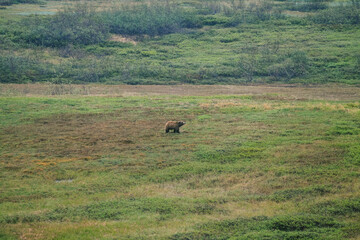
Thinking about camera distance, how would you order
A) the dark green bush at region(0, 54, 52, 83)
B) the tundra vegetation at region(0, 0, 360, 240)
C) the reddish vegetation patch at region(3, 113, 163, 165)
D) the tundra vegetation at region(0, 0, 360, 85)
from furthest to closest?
the tundra vegetation at region(0, 0, 360, 85)
the dark green bush at region(0, 54, 52, 83)
the reddish vegetation patch at region(3, 113, 163, 165)
the tundra vegetation at region(0, 0, 360, 240)

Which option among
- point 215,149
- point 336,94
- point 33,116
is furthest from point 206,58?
point 215,149

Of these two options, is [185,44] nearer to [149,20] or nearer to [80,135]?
[149,20]

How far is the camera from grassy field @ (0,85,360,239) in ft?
36.3

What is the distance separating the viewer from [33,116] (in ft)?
90.5

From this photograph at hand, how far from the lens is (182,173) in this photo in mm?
15898

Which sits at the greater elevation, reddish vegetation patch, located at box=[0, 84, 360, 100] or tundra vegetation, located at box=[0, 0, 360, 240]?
tundra vegetation, located at box=[0, 0, 360, 240]

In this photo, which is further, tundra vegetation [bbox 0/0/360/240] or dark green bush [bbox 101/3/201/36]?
dark green bush [bbox 101/3/201/36]

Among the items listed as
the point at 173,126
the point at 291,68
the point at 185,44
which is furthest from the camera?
the point at 185,44

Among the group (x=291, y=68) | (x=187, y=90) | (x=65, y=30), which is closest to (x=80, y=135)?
(x=187, y=90)

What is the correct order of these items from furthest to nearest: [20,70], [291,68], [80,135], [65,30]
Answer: [65,30] → [291,68] → [20,70] → [80,135]

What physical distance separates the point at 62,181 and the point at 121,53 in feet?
165

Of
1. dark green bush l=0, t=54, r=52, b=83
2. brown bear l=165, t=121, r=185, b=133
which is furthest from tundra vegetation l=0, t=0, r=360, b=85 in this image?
brown bear l=165, t=121, r=185, b=133

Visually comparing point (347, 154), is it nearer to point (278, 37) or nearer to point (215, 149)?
point (215, 149)

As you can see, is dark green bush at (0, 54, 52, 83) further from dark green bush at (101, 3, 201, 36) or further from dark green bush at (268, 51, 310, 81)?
dark green bush at (268, 51, 310, 81)
